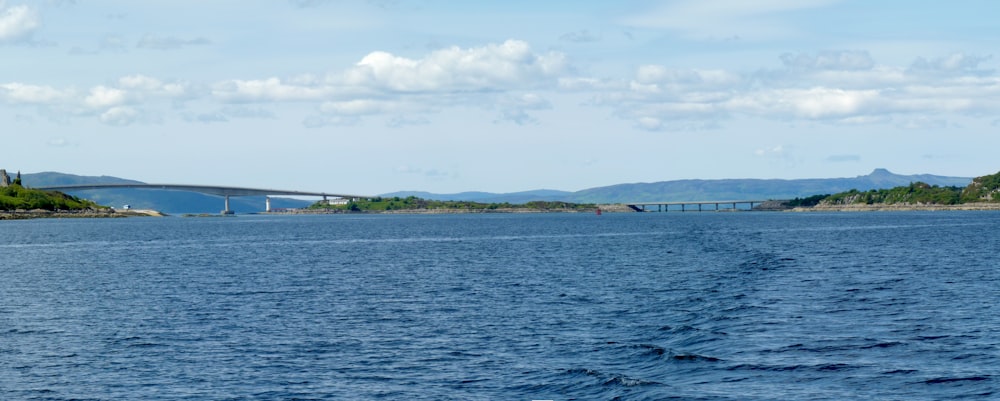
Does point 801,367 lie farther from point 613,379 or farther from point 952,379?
point 613,379

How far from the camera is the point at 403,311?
4912 centimetres

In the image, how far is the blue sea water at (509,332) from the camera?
101 ft

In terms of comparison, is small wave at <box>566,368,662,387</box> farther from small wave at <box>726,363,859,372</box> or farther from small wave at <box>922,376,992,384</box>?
small wave at <box>922,376,992,384</box>

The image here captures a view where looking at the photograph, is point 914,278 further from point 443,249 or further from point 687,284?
point 443,249

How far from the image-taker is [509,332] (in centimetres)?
4138

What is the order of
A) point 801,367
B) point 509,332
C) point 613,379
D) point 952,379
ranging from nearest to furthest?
point 952,379, point 613,379, point 801,367, point 509,332

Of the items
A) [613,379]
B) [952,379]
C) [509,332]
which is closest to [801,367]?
[952,379]

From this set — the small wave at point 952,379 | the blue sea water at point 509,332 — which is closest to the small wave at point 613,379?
the blue sea water at point 509,332

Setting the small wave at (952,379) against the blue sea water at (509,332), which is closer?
the small wave at (952,379)

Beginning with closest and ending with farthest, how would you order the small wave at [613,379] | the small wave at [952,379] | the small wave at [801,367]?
the small wave at [952,379] → the small wave at [613,379] → the small wave at [801,367]

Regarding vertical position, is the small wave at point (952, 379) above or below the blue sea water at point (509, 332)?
below

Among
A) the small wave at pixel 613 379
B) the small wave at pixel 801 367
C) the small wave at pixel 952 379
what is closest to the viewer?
the small wave at pixel 952 379

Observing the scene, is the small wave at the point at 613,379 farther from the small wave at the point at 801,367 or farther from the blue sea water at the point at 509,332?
the small wave at the point at 801,367

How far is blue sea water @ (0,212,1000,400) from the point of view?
30.9 metres
